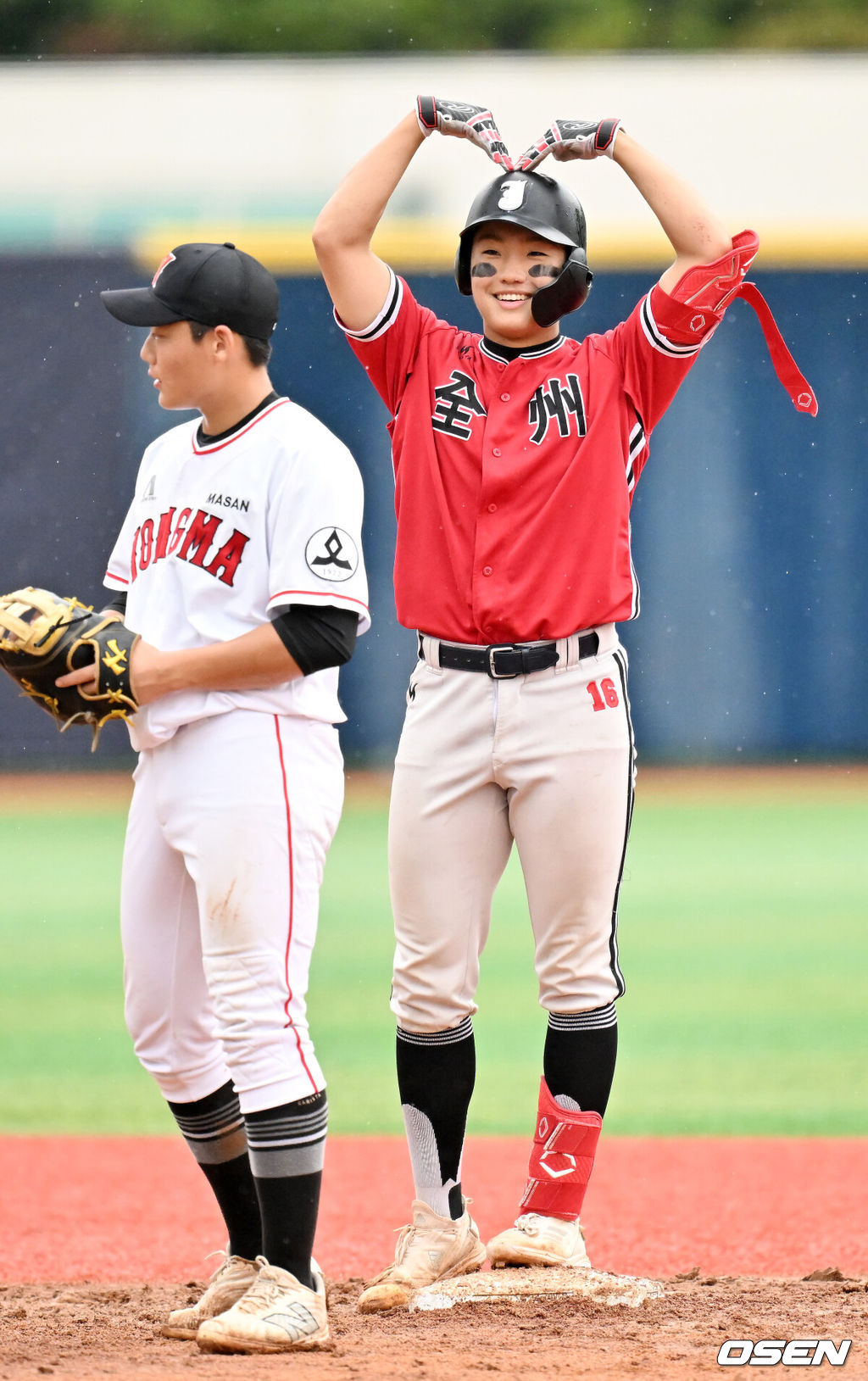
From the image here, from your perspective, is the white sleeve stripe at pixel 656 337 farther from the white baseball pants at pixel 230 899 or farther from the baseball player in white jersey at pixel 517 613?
the white baseball pants at pixel 230 899

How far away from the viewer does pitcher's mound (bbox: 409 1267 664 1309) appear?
2791 mm

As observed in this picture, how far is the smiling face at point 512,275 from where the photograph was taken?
2869mm

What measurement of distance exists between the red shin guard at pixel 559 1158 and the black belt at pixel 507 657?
70cm

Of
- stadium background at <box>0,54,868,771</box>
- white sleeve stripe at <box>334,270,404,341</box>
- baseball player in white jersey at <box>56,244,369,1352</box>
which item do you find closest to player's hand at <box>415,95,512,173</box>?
white sleeve stripe at <box>334,270,404,341</box>

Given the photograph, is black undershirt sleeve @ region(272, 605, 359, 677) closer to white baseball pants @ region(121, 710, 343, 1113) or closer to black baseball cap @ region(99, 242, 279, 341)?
white baseball pants @ region(121, 710, 343, 1113)

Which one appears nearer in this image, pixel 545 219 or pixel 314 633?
pixel 314 633

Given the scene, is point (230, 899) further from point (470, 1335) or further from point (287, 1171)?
point (470, 1335)

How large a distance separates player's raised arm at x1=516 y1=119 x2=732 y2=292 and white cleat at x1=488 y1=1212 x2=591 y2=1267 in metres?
1.59

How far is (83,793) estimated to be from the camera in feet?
41.8

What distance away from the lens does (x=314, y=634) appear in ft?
8.34

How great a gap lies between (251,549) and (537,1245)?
4.13 ft

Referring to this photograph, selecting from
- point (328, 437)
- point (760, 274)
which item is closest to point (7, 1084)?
point (328, 437)

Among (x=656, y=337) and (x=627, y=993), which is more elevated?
(x=656, y=337)


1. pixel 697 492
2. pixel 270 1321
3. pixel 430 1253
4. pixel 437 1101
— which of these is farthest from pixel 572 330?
pixel 270 1321
